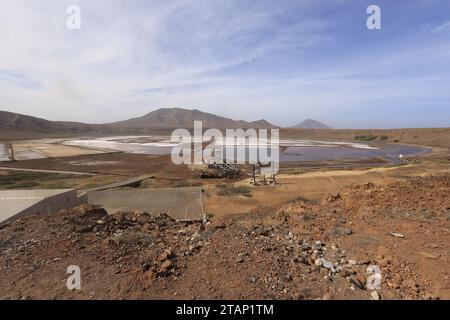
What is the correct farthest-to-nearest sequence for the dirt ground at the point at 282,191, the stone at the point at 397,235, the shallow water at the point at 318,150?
the shallow water at the point at 318,150, the dirt ground at the point at 282,191, the stone at the point at 397,235

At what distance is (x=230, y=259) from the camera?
549 cm

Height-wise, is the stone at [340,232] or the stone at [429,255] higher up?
the stone at [429,255]

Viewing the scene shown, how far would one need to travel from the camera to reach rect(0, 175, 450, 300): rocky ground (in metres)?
4.69

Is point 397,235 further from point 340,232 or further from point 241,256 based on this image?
point 241,256

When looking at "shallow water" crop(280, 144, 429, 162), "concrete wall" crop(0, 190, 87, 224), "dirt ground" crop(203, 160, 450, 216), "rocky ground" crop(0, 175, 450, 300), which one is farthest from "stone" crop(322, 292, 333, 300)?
"shallow water" crop(280, 144, 429, 162)

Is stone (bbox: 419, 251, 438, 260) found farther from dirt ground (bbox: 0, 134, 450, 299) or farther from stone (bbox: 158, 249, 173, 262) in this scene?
stone (bbox: 158, 249, 173, 262)

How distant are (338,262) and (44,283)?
534cm

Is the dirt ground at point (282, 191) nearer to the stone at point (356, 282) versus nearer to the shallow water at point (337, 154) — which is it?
the stone at point (356, 282)

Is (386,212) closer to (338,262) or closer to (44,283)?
(338,262)

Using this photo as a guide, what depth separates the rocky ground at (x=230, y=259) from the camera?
4688mm

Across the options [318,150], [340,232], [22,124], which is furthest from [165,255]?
[22,124]

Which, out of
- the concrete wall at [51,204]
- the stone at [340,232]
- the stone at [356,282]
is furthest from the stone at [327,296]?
the concrete wall at [51,204]
